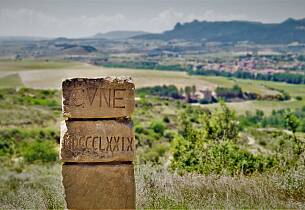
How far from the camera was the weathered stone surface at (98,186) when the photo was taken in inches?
209

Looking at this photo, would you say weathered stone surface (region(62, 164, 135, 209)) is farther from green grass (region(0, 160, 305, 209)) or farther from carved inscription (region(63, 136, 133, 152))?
green grass (region(0, 160, 305, 209))

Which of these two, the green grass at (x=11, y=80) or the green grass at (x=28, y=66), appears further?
the green grass at (x=28, y=66)

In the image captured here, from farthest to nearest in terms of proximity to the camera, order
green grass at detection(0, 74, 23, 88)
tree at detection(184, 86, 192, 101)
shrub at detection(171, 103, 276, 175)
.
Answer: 1. tree at detection(184, 86, 192, 101)
2. green grass at detection(0, 74, 23, 88)
3. shrub at detection(171, 103, 276, 175)

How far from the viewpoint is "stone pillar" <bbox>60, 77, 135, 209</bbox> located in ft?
17.4

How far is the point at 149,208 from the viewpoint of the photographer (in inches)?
239

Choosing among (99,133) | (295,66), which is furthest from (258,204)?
(295,66)

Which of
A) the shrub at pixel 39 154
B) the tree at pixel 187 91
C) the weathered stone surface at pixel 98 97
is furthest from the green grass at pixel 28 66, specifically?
the weathered stone surface at pixel 98 97

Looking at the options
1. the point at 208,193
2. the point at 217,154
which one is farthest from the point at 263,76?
the point at 208,193

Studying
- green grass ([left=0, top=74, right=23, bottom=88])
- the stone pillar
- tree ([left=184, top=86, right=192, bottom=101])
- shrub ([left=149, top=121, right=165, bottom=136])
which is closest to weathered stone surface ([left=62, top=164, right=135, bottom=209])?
the stone pillar

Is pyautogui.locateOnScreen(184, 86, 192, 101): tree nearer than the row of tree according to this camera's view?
Yes

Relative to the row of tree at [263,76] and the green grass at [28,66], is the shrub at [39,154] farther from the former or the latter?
the row of tree at [263,76]

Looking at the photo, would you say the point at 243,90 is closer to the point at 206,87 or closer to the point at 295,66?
the point at 206,87

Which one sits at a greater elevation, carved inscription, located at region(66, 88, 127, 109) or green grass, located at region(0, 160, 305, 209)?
carved inscription, located at region(66, 88, 127, 109)

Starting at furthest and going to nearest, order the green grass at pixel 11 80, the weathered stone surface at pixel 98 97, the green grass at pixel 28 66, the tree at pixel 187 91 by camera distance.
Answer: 1. the green grass at pixel 28 66
2. the tree at pixel 187 91
3. the green grass at pixel 11 80
4. the weathered stone surface at pixel 98 97
